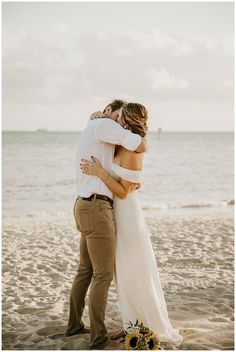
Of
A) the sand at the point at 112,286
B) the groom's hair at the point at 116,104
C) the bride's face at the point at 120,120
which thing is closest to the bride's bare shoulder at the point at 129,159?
the bride's face at the point at 120,120

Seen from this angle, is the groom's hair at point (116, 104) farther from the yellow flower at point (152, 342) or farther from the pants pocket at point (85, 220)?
the yellow flower at point (152, 342)

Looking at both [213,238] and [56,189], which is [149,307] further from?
[56,189]

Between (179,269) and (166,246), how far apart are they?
144 cm

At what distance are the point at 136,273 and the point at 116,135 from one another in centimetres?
113

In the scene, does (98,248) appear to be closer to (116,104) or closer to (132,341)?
(132,341)

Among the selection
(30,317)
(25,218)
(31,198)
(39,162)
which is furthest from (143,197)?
(39,162)

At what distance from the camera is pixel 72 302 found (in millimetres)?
4219

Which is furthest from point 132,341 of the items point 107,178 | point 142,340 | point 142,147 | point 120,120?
point 120,120

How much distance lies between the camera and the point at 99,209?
3.79 metres

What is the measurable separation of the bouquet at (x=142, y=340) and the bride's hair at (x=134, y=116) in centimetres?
153

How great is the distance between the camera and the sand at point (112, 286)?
4328mm

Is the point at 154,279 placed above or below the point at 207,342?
above

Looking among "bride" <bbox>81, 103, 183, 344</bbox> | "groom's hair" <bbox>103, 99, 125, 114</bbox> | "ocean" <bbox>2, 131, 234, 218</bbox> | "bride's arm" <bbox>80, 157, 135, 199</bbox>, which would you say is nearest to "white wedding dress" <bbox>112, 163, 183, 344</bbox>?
"bride" <bbox>81, 103, 183, 344</bbox>

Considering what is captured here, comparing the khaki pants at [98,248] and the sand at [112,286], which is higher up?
the khaki pants at [98,248]
